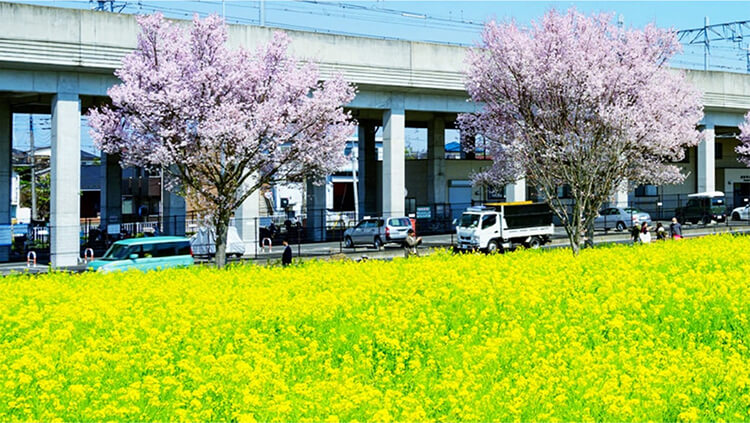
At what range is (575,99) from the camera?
22969 millimetres

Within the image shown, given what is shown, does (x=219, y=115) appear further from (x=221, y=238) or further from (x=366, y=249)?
(x=366, y=249)

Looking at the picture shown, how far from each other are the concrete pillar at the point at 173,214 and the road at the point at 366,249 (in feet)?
16.4

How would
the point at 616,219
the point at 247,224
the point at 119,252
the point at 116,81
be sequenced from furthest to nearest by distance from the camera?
1. the point at 616,219
2. the point at 247,224
3. the point at 116,81
4. the point at 119,252

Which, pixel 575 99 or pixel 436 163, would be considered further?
pixel 436 163

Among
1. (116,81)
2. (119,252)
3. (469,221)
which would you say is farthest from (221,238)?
(469,221)

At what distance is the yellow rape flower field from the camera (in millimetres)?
7215

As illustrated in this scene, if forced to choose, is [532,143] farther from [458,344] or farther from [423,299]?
[458,344]

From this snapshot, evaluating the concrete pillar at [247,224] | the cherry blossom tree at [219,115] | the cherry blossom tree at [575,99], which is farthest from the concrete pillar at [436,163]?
the cherry blossom tree at [219,115]

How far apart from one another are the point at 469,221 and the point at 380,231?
16.8ft

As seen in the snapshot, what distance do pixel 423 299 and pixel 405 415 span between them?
573cm

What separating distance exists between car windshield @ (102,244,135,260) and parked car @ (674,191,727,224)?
131 ft

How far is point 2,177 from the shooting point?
42.0 m

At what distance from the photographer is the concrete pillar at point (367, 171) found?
195ft

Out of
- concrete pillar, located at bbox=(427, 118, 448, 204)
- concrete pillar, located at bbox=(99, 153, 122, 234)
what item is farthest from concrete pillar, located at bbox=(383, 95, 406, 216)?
concrete pillar, located at bbox=(99, 153, 122, 234)
